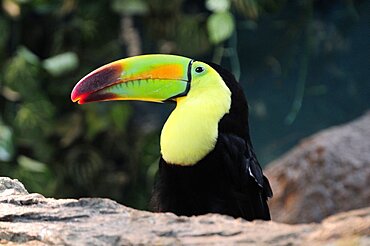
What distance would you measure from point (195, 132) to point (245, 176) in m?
0.18

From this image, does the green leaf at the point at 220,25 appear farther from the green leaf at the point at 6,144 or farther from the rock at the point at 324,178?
the green leaf at the point at 6,144

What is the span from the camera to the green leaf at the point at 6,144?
118 inches

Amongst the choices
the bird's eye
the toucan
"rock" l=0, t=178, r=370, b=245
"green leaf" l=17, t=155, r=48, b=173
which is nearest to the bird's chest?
the toucan

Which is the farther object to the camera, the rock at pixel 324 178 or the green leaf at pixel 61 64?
the green leaf at pixel 61 64

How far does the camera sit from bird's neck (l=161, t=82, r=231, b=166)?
6.01ft

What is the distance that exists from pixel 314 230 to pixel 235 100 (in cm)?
91

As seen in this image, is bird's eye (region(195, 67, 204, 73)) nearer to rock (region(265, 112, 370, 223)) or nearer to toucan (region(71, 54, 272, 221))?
toucan (region(71, 54, 272, 221))

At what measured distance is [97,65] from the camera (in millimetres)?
3352

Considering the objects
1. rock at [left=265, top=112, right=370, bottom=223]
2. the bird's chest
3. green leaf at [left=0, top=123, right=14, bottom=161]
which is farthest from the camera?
green leaf at [left=0, top=123, right=14, bottom=161]

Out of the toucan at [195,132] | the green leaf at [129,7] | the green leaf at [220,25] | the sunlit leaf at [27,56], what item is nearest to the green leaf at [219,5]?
the green leaf at [220,25]

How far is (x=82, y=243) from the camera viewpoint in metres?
1.12

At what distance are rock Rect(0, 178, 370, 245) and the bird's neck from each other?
537 millimetres

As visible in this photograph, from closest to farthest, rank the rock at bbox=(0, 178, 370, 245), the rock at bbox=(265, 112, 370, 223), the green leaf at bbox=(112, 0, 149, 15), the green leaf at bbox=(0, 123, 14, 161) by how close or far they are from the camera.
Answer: the rock at bbox=(0, 178, 370, 245) < the rock at bbox=(265, 112, 370, 223) < the green leaf at bbox=(0, 123, 14, 161) < the green leaf at bbox=(112, 0, 149, 15)

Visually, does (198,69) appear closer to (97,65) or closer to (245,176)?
(245,176)
